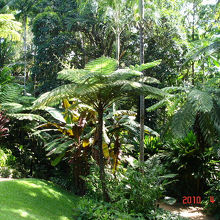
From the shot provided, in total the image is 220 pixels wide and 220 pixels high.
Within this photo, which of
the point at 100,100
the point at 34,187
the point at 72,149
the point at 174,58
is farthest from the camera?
the point at 174,58

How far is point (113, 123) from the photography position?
6320mm

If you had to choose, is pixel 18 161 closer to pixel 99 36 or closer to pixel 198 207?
pixel 198 207

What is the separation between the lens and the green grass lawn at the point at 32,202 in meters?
3.46

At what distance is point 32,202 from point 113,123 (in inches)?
112

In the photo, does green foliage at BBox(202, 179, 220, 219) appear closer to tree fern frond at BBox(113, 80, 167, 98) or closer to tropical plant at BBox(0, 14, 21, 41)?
tree fern frond at BBox(113, 80, 167, 98)

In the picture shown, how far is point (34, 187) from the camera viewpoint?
4.72m

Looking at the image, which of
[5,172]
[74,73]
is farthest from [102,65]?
[5,172]

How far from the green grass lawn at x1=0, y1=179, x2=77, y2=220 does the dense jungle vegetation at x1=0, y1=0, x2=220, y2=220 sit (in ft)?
0.14

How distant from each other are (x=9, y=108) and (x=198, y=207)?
19.7ft

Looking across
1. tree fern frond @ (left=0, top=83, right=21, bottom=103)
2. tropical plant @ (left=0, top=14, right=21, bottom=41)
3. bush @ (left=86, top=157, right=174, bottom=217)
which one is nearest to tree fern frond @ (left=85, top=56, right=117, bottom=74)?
bush @ (left=86, top=157, right=174, bottom=217)

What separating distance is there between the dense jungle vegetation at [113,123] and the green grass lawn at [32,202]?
0.04 m

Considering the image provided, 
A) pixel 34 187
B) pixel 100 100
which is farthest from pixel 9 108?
pixel 100 100

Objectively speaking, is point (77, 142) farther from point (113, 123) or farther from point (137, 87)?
point (137, 87)

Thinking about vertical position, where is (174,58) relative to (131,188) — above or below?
above
